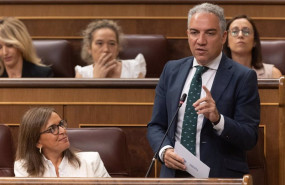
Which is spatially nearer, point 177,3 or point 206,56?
point 206,56

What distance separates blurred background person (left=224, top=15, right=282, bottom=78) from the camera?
4.70ft

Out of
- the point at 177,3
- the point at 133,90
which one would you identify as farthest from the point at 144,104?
Answer: the point at 177,3

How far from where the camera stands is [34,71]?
150 cm

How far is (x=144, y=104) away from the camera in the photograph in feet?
3.90

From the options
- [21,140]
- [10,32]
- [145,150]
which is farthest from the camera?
[10,32]

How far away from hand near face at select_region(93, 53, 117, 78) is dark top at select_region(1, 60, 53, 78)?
0.40 ft

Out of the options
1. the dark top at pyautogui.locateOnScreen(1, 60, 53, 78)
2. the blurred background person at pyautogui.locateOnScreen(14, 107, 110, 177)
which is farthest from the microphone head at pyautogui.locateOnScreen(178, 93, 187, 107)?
the dark top at pyautogui.locateOnScreen(1, 60, 53, 78)

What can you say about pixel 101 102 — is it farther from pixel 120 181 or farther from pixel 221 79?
pixel 120 181

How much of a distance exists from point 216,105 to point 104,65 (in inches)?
22.0

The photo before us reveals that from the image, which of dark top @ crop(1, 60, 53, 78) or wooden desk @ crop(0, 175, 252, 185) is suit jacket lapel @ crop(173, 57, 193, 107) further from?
dark top @ crop(1, 60, 53, 78)

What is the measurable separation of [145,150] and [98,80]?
0.50ft

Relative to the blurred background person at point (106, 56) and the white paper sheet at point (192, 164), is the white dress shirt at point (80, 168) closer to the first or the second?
the white paper sheet at point (192, 164)

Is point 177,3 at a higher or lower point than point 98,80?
higher

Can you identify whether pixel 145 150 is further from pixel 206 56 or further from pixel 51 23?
pixel 51 23
